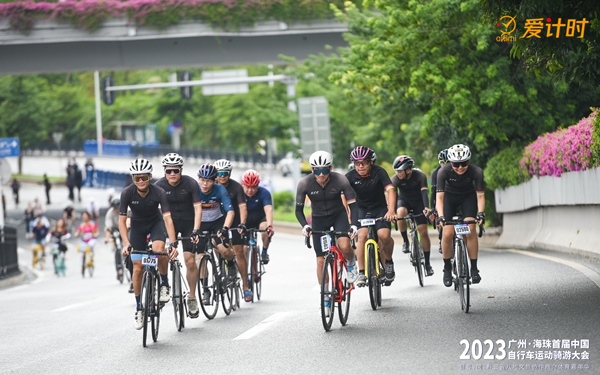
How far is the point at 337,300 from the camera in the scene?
515 inches

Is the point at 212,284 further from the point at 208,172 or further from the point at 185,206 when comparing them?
the point at 208,172

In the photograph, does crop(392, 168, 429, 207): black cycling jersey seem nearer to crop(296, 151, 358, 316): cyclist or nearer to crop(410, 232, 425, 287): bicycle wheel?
crop(410, 232, 425, 287): bicycle wheel

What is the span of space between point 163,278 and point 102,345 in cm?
109

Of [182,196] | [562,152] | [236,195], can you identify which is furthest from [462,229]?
[562,152]

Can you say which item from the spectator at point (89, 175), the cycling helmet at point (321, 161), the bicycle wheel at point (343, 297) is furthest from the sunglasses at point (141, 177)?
the spectator at point (89, 175)

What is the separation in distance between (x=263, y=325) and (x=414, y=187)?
4.83 metres

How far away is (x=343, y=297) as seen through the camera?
13328 mm

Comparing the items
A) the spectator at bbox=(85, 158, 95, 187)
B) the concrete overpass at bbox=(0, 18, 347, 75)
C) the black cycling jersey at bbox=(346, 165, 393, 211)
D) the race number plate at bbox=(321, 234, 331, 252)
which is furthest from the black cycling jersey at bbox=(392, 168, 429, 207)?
the spectator at bbox=(85, 158, 95, 187)

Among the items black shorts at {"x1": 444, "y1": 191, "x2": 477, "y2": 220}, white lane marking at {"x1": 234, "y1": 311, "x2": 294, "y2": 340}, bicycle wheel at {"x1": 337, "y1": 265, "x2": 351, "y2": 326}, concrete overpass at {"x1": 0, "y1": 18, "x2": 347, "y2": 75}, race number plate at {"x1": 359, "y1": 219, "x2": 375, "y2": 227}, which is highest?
concrete overpass at {"x1": 0, "y1": 18, "x2": 347, "y2": 75}

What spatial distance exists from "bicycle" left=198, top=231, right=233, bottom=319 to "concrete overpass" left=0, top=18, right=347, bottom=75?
29.6 meters

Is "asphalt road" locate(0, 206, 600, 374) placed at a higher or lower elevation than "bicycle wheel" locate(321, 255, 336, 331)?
lower

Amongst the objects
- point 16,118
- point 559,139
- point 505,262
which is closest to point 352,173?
point 505,262

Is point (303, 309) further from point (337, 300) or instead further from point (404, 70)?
point (404, 70)

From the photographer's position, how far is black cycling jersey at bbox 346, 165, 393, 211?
15.4 meters
